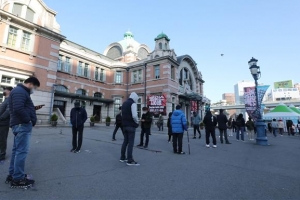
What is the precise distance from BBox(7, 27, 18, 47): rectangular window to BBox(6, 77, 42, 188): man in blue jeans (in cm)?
1698

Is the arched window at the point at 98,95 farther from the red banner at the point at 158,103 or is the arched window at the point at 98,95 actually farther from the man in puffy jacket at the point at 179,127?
the man in puffy jacket at the point at 179,127

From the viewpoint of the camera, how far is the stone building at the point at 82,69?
1605cm

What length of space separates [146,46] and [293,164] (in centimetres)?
3468

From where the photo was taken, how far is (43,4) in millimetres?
18000

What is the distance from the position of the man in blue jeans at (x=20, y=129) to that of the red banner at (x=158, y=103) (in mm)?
19716

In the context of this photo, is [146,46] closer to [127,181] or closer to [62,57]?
[62,57]

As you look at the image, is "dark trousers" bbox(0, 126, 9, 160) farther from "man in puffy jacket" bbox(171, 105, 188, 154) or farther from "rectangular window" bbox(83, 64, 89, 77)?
"rectangular window" bbox(83, 64, 89, 77)

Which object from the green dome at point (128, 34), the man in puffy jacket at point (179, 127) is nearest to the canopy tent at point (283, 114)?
the man in puffy jacket at point (179, 127)

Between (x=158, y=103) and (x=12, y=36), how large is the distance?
16.8m

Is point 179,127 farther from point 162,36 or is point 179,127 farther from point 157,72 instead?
point 162,36

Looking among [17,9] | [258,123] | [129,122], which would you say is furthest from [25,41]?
[258,123]

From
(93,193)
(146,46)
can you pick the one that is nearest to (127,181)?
(93,193)

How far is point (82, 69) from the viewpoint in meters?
24.6

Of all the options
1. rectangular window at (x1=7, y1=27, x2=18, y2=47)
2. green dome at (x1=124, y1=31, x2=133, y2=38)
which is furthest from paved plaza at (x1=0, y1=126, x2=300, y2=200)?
green dome at (x1=124, y1=31, x2=133, y2=38)
